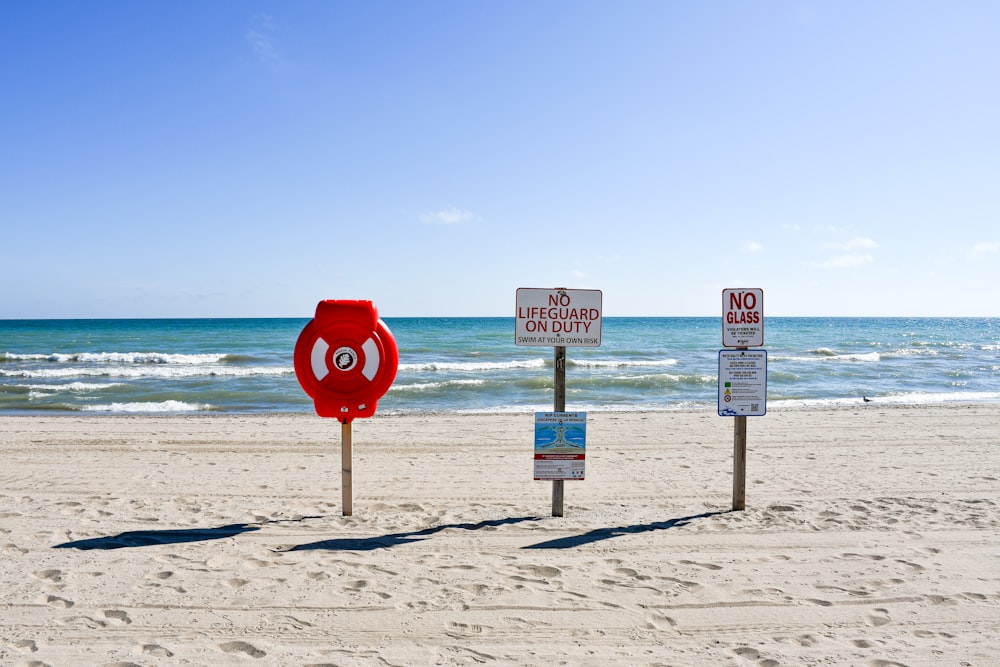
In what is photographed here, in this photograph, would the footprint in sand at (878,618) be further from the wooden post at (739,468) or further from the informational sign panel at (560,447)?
the informational sign panel at (560,447)

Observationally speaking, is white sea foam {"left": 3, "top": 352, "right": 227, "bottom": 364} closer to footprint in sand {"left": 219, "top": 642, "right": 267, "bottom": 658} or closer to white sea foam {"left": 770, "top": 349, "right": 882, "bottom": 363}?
white sea foam {"left": 770, "top": 349, "right": 882, "bottom": 363}

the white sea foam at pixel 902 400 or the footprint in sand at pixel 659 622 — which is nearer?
the footprint in sand at pixel 659 622

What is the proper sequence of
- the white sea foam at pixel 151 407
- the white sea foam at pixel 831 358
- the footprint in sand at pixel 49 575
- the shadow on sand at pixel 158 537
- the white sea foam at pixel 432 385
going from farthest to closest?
the white sea foam at pixel 831 358
the white sea foam at pixel 432 385
the white sea foam at pixel 151 407
the shadow on sand at pixel 158 537
the footprint in sand at pixel 49 575

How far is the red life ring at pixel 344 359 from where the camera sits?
4871 millimetres

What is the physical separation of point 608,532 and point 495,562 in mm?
1053

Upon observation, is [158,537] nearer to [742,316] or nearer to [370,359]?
[370,359]

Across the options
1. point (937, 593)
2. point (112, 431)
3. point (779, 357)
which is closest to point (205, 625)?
point (937, 593)

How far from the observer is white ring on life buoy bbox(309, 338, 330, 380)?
4.87m

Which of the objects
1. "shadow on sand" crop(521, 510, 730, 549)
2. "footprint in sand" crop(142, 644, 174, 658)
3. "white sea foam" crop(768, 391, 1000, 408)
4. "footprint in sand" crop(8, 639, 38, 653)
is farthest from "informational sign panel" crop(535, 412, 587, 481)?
"white sea foam" crop(768, 391, 1000, 408)

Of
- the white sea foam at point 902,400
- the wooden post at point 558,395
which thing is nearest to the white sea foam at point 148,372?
the white sea foam at point 902,400

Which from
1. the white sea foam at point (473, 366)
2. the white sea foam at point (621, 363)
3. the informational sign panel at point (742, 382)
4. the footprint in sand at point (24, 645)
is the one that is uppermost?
the informational sign panel at point (742, 382)

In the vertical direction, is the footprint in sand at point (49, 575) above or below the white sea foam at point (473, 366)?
below

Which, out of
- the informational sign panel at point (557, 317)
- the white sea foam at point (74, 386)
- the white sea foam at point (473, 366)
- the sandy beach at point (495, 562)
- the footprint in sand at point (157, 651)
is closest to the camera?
the footprint in sand at point (157, 651)

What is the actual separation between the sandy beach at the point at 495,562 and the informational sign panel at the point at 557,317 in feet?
4.71
